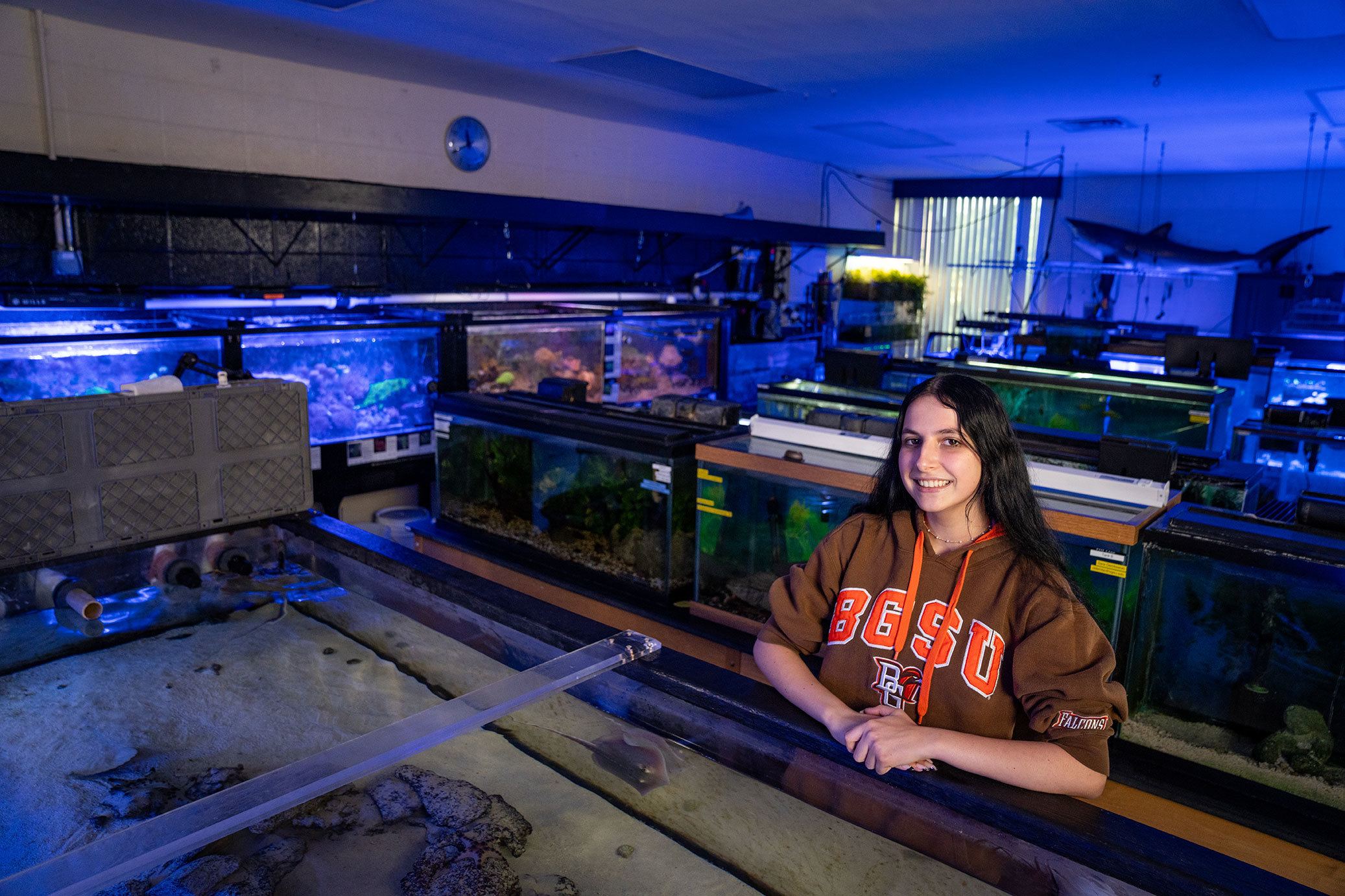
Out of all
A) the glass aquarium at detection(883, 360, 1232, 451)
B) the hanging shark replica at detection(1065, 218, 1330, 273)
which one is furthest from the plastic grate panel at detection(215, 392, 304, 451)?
the hanging shark replica at detection(1065, 218, 1330, 273)

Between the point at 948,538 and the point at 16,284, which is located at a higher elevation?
the point at 16,284

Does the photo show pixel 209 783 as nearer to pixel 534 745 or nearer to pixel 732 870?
pixel 534 745

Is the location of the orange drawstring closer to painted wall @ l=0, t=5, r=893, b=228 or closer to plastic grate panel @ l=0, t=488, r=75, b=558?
plastic grate panel @ l=0, t=488, r=75, b=558

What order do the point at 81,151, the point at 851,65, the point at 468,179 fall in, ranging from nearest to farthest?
the point at 81,151
the point at 851,65
the point at 468,179

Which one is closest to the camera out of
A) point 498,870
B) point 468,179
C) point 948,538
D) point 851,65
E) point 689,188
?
point 498,870

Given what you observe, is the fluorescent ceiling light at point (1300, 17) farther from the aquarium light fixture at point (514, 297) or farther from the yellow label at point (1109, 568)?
the aquarium light fixture at point (514, 297)

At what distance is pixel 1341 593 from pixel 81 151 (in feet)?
17.8

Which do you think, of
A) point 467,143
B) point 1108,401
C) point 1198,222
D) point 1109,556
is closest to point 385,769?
point 1109,556

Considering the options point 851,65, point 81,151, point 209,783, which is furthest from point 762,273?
point 209,783

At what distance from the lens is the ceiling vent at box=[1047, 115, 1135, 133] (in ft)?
20.9

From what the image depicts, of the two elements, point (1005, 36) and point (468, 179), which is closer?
point (1005, 36)

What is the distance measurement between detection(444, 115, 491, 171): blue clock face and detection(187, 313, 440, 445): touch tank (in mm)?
1678

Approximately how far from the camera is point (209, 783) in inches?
66.8

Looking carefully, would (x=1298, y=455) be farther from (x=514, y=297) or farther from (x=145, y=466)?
(x=145, y=466)
